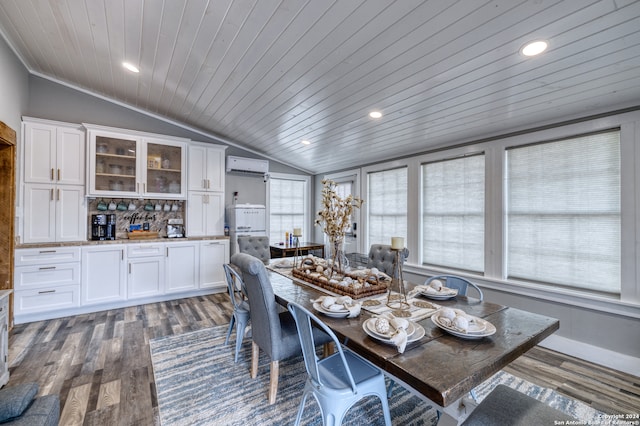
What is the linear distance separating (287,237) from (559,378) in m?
4.11

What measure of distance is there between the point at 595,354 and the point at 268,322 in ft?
9.77

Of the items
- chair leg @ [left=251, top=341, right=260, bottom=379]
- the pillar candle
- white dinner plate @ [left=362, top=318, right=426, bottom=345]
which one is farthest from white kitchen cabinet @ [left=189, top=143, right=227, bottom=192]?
white dinner plate @ [left=362, top=318, right=426, bottom=345]

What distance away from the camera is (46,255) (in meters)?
3.35

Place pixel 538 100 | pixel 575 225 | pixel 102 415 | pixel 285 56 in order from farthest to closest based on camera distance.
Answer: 1. pixel 575 225
2. pixel 538 100
3. pixel 285 56
4. pixel 102 415

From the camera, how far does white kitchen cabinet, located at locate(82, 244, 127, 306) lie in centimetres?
356

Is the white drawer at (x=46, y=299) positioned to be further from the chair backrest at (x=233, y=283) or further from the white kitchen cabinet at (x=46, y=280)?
the chair backrest at (x=233, y=283)

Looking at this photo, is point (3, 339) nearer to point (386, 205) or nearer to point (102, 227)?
point (102, 227)

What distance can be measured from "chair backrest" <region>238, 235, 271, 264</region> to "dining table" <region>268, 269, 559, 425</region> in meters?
2.09

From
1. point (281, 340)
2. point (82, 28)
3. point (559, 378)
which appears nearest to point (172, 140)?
point (82, 28)

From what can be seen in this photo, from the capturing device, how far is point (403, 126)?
3193 mm

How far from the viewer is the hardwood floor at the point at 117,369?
1.91m

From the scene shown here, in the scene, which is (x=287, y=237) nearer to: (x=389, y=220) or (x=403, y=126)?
(x=389, y=220)

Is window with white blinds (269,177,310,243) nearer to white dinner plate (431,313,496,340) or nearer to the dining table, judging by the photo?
the dining table

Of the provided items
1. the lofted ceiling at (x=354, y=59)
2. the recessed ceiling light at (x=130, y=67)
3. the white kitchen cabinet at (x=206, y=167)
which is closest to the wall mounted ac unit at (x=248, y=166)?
the white kitchen cabinet at (x=206, y=167)
